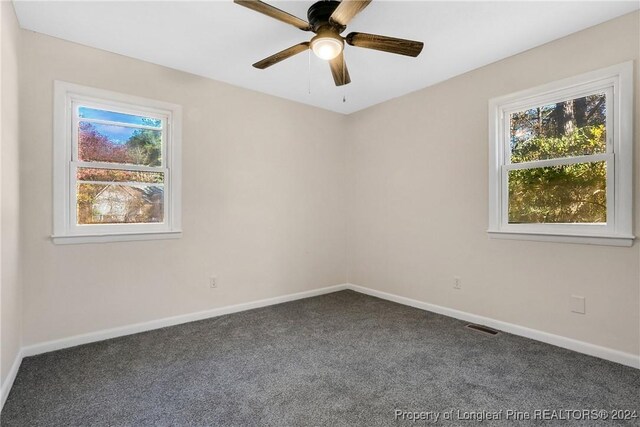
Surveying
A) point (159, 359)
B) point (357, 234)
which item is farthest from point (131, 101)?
point (357, 234)

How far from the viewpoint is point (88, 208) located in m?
2.83

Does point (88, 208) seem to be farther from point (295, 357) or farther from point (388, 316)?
point (388, 316)

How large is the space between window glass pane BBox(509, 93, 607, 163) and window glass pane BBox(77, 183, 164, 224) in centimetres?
338

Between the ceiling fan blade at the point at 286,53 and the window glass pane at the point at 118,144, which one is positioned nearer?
the ceiling fan blade at the point at 286,53

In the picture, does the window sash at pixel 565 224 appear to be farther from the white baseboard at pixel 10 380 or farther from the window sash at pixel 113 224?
the white baseboard at pixel 10 380

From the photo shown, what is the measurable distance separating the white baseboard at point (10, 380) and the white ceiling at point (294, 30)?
7.91 ft

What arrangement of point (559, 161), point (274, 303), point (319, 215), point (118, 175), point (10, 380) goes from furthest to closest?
point (319, 215)
point (274, 303)
point (118, 175)
point (559, 161)
point (10, 380)

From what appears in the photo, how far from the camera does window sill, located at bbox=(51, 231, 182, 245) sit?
266cm

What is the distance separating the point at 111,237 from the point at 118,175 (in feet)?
1.83

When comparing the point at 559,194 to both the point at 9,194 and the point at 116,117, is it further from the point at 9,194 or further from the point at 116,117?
the point at 9,194

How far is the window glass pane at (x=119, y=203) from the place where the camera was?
2828mm

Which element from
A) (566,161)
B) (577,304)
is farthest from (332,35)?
(577,304)

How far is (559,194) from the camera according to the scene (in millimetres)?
2775

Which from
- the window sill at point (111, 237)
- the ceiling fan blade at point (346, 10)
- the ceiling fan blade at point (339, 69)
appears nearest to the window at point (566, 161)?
the ceiling fan blade at point (339, 69)
